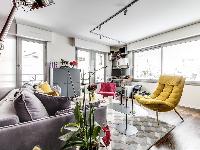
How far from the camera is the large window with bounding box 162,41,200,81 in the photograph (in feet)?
17.4

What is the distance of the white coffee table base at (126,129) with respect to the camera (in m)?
2.85

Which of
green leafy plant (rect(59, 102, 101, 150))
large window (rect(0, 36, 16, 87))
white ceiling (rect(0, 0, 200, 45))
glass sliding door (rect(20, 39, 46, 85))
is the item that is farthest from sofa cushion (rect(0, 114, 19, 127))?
glass sliding door (rect(20, 39, 46, 85))

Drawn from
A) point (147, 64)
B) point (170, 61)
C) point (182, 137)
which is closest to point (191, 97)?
point (170, 61)

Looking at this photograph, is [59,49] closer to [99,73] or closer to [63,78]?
[63,78]

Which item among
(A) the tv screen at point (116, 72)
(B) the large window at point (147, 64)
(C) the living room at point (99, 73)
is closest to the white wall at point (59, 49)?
(C) the living room at point (99, 73)

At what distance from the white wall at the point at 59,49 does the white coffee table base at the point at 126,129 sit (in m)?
3.91

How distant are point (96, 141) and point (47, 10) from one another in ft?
11.9

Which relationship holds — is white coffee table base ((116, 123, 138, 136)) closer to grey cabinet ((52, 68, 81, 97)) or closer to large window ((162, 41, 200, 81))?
grey cabinet ((52, 68, 81, 97))

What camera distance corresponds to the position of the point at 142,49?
724 cm

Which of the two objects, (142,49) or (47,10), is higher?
(47,10)

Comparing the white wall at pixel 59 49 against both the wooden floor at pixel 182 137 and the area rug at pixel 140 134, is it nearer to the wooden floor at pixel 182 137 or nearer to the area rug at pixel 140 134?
the area rug at pixel 140 134

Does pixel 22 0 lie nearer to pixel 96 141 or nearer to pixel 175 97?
pixel 96 141

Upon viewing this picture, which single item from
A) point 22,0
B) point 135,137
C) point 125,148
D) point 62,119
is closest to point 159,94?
point 135,137

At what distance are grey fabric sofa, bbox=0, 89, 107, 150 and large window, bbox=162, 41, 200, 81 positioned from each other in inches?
201
